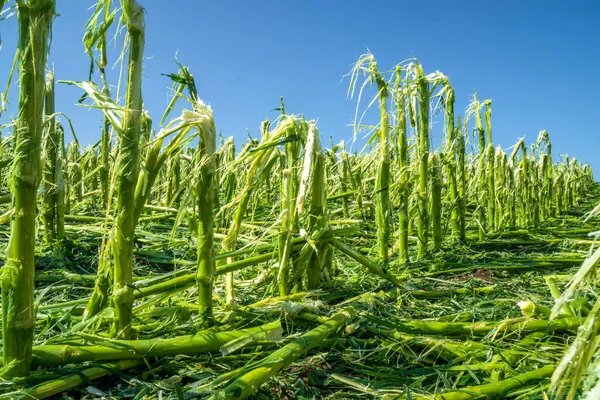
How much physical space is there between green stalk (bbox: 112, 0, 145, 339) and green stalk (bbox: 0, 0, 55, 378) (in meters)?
0.35

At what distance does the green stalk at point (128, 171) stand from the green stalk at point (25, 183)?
349 mm

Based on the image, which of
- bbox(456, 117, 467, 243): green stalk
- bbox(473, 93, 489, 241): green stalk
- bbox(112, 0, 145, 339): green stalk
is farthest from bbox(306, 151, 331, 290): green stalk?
bbox(473, 93, 489, 241): green stalk

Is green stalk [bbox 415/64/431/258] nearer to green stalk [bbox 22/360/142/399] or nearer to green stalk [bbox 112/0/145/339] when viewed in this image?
green stalk [bbox 112/0/145/339]

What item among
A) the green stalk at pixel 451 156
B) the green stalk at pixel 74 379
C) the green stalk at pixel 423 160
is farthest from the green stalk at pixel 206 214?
the green stalk at pixel 451 156

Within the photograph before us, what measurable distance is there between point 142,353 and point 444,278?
9.77 ft

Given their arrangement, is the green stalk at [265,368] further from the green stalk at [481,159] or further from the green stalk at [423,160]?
the green stalk at [481,159]

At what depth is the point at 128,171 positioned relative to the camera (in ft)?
6.55

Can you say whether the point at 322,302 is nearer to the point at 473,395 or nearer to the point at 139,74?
the point at 473,395

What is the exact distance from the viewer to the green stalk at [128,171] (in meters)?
1.98

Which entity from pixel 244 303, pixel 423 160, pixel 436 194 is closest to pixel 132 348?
pixel 244 303

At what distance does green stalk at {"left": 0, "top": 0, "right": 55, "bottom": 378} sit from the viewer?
1.61 metres

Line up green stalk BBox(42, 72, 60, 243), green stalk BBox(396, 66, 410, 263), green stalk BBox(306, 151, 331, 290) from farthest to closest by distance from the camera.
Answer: green stalk BBox(396, 66, 410, 263), green stalk BBox(42, 72, 60, 243), green stalk BBox(306, 151, 331, 290)

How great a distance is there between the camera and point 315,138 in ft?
10.3

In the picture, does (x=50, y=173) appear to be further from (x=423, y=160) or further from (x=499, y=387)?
(x=499, y=387)
